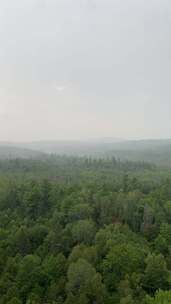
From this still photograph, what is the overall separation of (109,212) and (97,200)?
401 centimetres

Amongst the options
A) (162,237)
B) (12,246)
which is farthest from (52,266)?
(162,237)

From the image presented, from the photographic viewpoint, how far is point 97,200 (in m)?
56.8

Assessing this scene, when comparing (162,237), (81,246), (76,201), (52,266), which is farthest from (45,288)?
(76,201)

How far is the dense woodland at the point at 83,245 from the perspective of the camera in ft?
109

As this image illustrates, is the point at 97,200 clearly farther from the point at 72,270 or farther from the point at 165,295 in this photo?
the point at 165,295

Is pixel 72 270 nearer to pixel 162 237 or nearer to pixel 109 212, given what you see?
pixel 162 237

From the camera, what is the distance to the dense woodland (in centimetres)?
3334

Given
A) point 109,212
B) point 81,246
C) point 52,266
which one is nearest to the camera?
point 52,266

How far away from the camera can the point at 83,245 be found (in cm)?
4153

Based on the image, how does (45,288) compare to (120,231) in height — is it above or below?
below

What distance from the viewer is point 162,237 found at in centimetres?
4603

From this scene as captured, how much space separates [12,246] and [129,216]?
19911mm

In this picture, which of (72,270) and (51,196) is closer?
(72,270)

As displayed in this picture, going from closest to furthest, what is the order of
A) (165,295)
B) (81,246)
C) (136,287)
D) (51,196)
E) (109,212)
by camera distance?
(165,295) → (136,287) → (81,246) → (109,212) → (51,196)
